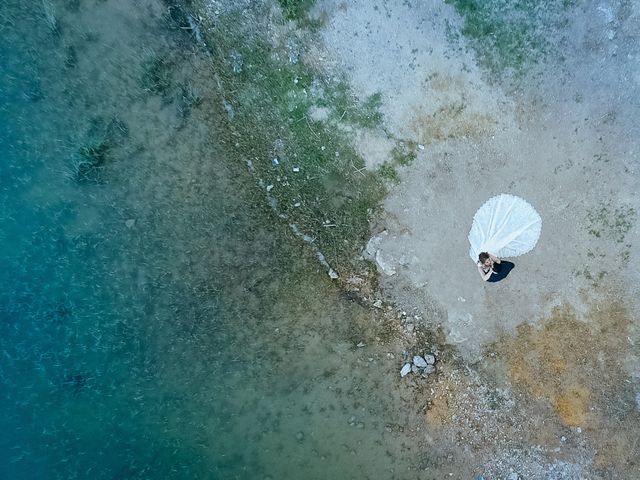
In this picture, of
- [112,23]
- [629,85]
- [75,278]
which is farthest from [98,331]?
[629,85]

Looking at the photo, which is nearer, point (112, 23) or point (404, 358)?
point (112, 23)

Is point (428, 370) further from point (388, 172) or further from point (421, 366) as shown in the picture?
point (388, 172)

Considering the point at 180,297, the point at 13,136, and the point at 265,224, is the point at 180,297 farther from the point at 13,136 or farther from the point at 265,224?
the point at 13,136

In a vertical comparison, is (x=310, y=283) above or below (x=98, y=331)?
above

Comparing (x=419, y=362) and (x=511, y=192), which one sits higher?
(x=511, y=192)

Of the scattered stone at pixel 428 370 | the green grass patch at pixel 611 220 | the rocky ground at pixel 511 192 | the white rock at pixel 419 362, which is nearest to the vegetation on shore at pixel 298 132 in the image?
the rocky ground at pixel 511 192

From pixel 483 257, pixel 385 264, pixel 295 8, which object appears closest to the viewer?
pixel 295 8

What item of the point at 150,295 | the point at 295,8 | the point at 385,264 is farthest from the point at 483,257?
the point at 150,295
